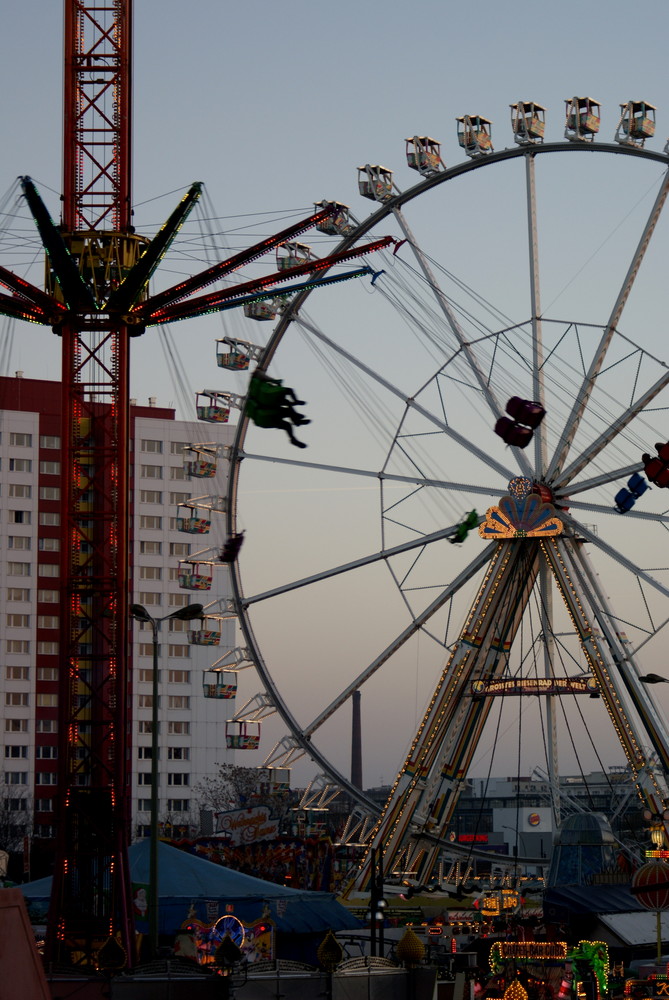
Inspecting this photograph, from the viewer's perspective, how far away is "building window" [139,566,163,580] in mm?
120125

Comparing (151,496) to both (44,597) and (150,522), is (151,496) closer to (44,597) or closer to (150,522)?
(150,522)

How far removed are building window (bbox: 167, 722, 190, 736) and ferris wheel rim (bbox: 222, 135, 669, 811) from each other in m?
69.9

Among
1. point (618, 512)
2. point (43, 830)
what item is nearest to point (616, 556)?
point (618, 512)

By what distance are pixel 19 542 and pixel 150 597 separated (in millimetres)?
10487

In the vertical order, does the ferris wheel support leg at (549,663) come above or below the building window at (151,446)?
below

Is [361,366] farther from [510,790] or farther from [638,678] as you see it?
[510,790]

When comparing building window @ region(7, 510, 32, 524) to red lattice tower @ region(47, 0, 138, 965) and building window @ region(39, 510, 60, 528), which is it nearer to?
building window @ region(39, 510, 60, 528)

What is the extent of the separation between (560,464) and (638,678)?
633cm

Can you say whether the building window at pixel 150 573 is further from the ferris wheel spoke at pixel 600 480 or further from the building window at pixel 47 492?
the ferris wheel spoke at pixel 600 480

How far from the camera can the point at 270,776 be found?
5181cm

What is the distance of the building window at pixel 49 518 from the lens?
378 feet

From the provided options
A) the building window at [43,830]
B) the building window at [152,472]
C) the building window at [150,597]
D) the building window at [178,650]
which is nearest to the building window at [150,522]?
the building window at [152,472]

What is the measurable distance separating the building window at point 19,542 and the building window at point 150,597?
9.13 metres

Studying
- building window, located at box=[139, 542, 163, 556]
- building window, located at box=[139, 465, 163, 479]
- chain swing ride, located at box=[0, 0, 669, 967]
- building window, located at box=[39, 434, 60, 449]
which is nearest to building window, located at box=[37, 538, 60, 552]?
building window, located at box=[39, 434, 60, 449]
